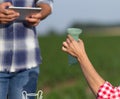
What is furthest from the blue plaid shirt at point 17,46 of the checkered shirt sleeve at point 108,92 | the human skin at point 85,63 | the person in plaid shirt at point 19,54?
the checkered shirt sleeve at point 108,92

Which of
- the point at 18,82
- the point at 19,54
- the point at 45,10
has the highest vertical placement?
the point at 45,10

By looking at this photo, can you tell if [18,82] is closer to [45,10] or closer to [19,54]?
[19,54]

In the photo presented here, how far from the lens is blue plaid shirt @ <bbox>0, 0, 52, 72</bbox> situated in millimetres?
4285

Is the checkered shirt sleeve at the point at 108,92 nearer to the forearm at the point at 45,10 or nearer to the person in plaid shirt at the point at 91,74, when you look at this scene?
the person in plaid shirt at the point at 91,74

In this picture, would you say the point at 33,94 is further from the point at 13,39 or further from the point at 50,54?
the point at 50,54

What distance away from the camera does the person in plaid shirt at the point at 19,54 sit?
4262 millimetres

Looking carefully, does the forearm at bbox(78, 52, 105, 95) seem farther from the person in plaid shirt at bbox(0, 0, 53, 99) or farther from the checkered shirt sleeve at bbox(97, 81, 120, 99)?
the person in plaid shirt at bbox(0, 0, 53, 99)

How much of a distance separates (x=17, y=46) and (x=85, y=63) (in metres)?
0.74

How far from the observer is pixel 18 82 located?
4.26 m

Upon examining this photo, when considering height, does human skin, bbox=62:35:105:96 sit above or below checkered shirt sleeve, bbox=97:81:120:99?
above

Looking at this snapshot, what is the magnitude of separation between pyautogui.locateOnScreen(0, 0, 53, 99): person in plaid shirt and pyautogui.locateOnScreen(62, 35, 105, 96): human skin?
55 cm

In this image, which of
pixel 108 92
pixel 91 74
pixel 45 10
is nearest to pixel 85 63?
pixel 91 74

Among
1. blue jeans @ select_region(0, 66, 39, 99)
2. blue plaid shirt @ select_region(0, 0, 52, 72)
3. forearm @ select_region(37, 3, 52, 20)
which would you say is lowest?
blue jeans @ select_region(0, 66, 39, 99)

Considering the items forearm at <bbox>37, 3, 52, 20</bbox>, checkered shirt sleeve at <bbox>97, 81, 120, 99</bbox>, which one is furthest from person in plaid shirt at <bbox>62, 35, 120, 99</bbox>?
forearm at <bbox>37, 3, 52, 20</bbox>
